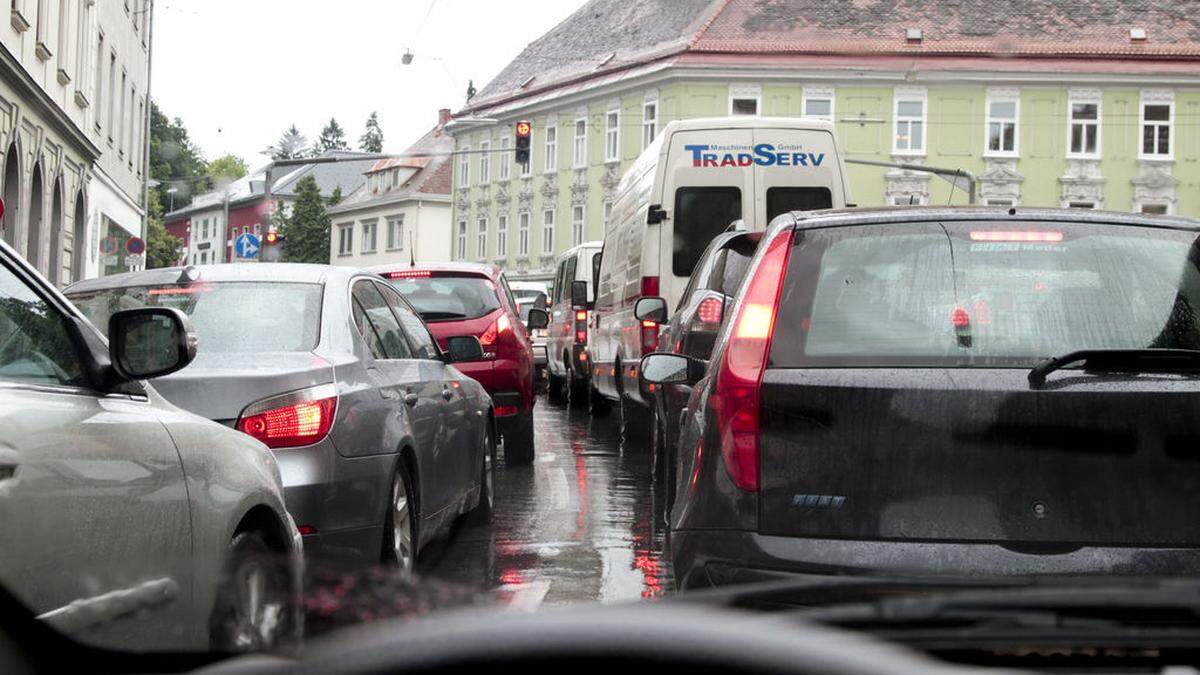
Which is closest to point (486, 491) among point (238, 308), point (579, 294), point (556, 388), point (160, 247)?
point (238, 308)

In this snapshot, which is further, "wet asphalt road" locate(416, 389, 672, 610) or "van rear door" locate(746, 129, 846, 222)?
"van rear door" locate(746, 129, 846, 222)

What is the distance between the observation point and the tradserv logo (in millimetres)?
15055

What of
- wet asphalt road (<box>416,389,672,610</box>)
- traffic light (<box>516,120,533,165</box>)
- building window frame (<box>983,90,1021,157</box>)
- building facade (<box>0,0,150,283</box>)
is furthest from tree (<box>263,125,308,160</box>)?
wet asphalt road (<box>416,389,672,610</box>)

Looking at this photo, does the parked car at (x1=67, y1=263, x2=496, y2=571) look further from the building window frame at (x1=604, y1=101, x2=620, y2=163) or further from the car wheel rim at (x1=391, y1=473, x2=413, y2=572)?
the building window frame at (x1=604, y1=101, x2=620, y2=163)

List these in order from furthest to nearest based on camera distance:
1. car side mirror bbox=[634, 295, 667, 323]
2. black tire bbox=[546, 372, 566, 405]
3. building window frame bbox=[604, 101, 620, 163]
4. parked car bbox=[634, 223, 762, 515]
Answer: building window frame bbox=[604, 101, 620, 163], black tire bbox=[546, 372, 566, 405], car side mirror bbox=[634, 295, 667, 323], parked car bbox=[634, 223, 762, 515]

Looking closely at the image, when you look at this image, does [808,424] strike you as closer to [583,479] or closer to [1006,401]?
[1006,401]

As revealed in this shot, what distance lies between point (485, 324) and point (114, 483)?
9.18m

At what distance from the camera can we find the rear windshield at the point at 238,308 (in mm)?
6559

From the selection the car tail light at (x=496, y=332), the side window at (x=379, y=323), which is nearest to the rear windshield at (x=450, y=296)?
the car tail light at (x=496, y=332)

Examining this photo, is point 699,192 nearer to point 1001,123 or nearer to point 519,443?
point 519,443

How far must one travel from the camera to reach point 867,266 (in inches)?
177

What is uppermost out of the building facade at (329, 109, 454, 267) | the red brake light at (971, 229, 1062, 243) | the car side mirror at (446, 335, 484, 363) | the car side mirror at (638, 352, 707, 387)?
the building facade at (329, 109, 454, 267)

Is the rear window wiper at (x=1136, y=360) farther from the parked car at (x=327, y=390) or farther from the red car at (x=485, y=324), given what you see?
the red car at (x=485, y=324)

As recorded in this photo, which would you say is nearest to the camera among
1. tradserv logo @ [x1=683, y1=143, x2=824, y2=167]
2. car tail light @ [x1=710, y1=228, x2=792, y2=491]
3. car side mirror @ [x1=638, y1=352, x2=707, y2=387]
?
car tail light @ [x1=710, y1=228, x2=792, y2=491]
